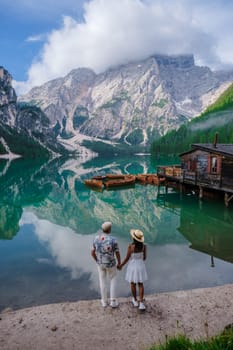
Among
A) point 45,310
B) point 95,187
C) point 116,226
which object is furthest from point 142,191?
point 45,310

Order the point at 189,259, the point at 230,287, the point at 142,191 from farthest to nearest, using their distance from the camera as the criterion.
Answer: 1. the point at 142,191
2. the point at 189,259
3. the point at 230,287

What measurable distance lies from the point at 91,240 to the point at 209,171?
1950 centimetres

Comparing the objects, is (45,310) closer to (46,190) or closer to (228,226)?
(228,226)

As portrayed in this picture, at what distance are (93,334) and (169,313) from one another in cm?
264

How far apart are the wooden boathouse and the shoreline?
74.8 feet

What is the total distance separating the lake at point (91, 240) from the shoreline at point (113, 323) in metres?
2.61

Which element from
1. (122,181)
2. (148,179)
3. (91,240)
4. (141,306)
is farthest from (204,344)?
(148,179)

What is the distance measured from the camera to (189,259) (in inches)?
695

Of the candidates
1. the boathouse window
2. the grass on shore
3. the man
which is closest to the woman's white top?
the man

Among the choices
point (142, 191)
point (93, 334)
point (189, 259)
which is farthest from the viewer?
point (142, 191)

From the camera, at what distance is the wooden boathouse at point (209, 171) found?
107 ft

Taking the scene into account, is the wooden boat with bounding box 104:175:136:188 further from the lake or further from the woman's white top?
the woman's white top

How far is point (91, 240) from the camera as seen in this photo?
22.1 metres

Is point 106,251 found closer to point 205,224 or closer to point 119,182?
point 205,224
